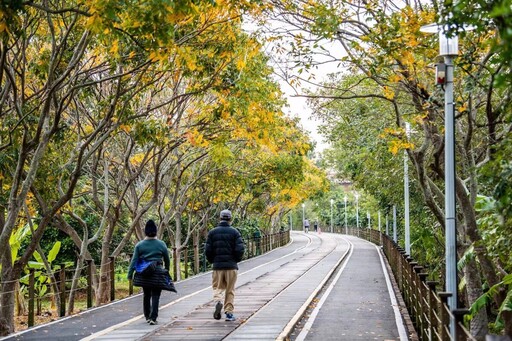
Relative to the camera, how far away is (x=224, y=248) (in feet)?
→ 40.3

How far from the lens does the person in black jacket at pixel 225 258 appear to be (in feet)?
40.1

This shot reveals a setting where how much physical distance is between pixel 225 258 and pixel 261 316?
5.73 feet

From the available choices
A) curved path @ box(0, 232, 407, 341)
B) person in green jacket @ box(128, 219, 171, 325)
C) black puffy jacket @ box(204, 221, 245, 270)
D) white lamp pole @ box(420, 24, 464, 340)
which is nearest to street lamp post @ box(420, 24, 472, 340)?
white lamp pole @ box(420, 24, 464, 340)

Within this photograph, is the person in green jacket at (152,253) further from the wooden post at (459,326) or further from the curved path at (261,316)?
the wooden post at (459,326)

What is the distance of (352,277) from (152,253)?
13365 mm

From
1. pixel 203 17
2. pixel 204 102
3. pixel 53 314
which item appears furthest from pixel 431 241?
pixel 203 17

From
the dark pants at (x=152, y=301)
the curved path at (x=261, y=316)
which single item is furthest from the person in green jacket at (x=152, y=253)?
the curved path at (x=261, y=316)

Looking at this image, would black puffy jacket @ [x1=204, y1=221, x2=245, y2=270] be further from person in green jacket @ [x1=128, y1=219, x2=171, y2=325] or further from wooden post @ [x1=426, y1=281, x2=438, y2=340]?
wooden post @ [x1=426, y1=281, x2=438, y2=340]

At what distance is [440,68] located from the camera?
32.5ft

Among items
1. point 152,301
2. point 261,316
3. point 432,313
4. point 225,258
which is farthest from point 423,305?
point 152,301

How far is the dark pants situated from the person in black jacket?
1.03 meters

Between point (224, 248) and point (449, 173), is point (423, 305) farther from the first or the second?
point (224, 248)

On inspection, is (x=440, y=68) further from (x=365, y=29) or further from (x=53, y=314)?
(x=53, y=314)

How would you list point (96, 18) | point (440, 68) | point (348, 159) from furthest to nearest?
point (348, 159), point (440, 68), point (96, 18)
